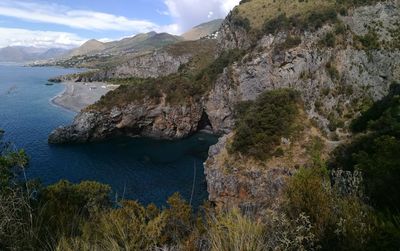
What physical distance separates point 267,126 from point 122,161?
115 ft

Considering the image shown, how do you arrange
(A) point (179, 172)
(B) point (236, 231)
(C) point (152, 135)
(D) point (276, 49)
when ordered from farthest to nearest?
(C) point (152, 135)
(D) point (276, 49)
(A) point (179, 172)
(B) point (236, 231)

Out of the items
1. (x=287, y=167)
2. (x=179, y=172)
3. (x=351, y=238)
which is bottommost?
(x=179, y=172)

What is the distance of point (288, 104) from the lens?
58.9 meters

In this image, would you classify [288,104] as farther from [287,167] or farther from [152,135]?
[152,135]

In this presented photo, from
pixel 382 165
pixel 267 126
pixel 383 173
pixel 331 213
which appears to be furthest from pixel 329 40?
pixel 331 213

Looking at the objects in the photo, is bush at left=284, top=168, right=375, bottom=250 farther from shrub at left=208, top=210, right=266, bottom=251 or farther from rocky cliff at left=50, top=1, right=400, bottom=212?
rocky cliff at left=50, top=1, right=400, bottom=212

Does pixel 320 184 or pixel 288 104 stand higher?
pixel 320 184

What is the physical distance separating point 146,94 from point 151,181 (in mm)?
39329

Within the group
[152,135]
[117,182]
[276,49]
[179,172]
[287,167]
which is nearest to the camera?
[287,167]

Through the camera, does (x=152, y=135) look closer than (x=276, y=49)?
No

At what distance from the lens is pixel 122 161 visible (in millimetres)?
77500

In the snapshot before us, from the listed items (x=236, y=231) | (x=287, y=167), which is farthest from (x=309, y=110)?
(x=236, y=231)

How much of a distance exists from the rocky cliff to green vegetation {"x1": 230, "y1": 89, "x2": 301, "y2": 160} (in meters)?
1.47

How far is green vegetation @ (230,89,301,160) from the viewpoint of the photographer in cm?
5162
